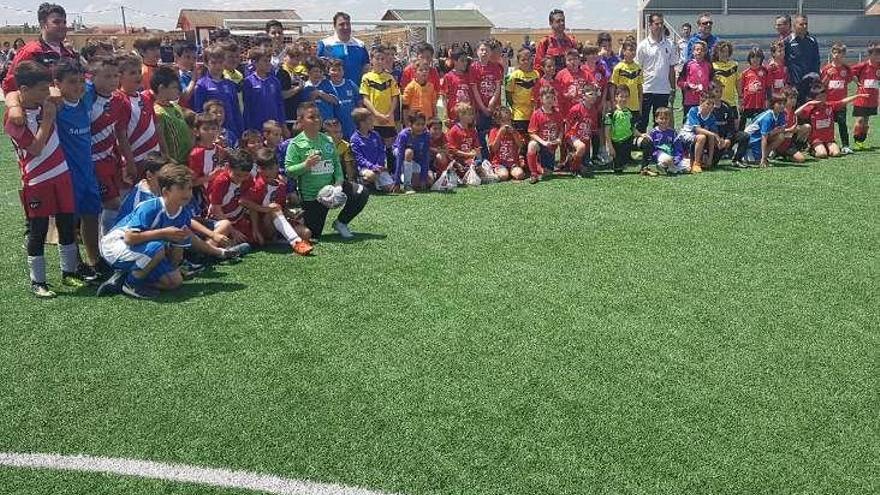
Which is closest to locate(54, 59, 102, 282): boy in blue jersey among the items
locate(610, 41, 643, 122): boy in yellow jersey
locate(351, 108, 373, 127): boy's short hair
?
locate(351, 108, 373, 127): boy's short hair

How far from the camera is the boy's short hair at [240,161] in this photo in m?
6.41

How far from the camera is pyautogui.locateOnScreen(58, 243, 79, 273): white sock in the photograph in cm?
558

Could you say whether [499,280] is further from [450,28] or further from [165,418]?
[450,28]

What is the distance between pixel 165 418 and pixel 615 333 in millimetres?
2510

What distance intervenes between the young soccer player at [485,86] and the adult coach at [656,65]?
6.66 ft

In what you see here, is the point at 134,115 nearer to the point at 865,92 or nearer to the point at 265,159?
the point at 265,159

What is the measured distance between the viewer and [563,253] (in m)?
6.22

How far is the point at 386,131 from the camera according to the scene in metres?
9.95

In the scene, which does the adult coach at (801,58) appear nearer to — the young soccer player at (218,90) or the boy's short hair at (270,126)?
the boy's short hair at (270,126)

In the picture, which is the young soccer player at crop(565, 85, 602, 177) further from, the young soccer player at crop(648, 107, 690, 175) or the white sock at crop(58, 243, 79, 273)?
the white sock at crop(58, 243, 79, 273)

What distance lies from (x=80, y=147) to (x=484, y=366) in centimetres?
347

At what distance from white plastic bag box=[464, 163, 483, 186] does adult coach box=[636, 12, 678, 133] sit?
281 centimetres

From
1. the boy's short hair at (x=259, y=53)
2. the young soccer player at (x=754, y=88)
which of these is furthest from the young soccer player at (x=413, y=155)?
the young soccer player at (x=754, y=88)

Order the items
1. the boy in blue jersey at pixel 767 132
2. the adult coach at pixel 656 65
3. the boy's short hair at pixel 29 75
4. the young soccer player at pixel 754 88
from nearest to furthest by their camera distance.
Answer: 1. the boy's short hair at pixel 29 75
2. the boy in blue jersey at pixel 767 132
3. the adult coach at pixel 656 65
4. the young soccer player at pixel 754 88
